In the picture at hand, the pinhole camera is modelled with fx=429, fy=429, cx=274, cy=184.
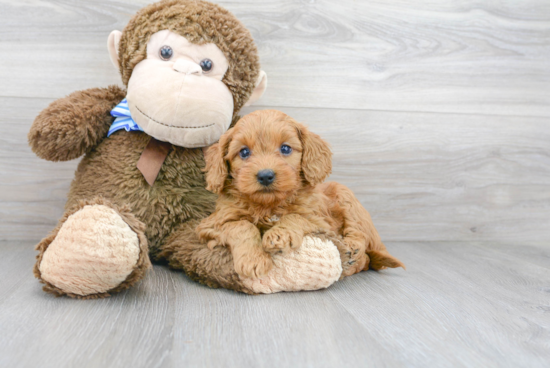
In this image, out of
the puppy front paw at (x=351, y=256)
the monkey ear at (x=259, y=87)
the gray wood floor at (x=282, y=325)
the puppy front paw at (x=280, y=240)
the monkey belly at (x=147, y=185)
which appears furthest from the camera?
the monkey ear at (x=259, y=87)

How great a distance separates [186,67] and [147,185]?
1.17 feet

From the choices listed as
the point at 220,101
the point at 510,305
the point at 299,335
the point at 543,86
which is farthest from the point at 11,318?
the point at 543,86

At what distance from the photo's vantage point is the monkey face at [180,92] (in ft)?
3.71

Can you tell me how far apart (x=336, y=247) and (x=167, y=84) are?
0.61 meters

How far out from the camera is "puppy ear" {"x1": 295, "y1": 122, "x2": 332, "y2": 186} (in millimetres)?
1102

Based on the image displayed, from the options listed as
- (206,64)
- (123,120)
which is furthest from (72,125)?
(206,64)

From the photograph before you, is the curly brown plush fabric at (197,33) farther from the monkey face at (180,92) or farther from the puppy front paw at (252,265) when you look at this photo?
the puppy front paw at (252,265)

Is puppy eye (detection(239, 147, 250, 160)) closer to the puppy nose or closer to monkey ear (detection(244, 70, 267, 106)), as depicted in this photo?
the puppy nose

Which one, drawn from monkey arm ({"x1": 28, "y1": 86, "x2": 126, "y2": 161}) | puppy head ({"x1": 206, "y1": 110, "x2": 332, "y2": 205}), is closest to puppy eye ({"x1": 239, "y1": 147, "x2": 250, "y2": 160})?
puppy head ({"x1": 206, "y1": 110, "x2": 332, "y2": 205})

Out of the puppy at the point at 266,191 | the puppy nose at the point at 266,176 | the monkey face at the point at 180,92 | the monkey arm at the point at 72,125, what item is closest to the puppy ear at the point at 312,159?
the puppy at the point at 266,191

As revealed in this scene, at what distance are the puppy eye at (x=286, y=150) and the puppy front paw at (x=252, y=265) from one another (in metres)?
0.26

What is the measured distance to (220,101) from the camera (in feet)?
3.86

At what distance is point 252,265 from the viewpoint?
990 millimetres

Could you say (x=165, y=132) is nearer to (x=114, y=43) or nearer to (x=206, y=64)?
(x=206, y=64)
